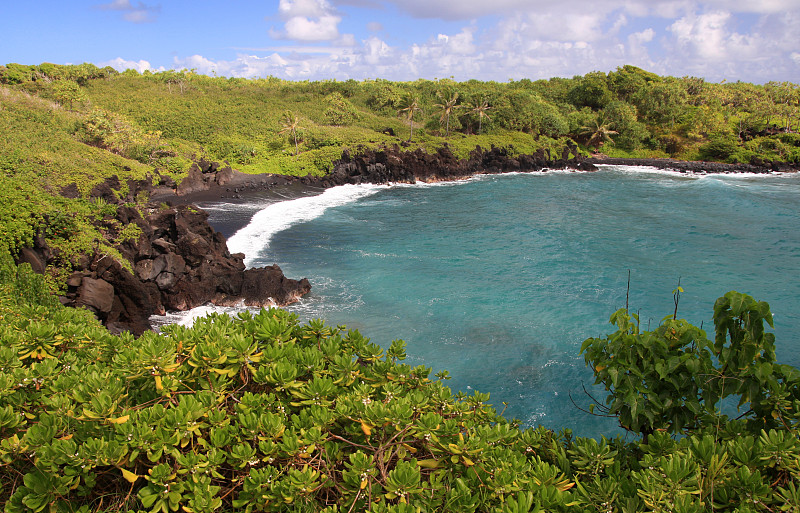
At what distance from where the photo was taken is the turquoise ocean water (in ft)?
51.8

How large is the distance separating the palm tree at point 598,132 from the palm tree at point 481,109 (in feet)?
48.7

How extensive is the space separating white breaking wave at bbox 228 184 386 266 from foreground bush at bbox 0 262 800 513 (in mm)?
20359

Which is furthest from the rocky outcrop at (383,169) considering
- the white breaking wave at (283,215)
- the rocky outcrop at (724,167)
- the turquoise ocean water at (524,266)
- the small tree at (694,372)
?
the small tree at (694,372)

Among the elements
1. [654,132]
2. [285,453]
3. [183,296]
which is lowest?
[183,296]

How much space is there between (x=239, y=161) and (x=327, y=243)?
945 inches

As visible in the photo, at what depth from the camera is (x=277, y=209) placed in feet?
120

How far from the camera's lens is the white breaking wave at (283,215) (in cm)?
2765

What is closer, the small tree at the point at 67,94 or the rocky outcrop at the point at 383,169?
the rocky outcrop at the point at 383,169

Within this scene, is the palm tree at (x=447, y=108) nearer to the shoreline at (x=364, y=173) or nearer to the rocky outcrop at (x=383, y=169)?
the rocky outcrop at (x=383, y=169)

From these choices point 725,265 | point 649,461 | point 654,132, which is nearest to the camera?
point 649,461

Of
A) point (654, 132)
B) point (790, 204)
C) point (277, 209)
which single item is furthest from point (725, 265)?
point (654, 132)

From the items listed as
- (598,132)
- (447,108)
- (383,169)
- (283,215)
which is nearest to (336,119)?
(447,108)

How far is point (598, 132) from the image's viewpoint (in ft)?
216

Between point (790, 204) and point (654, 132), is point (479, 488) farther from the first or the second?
point (654, 132)
